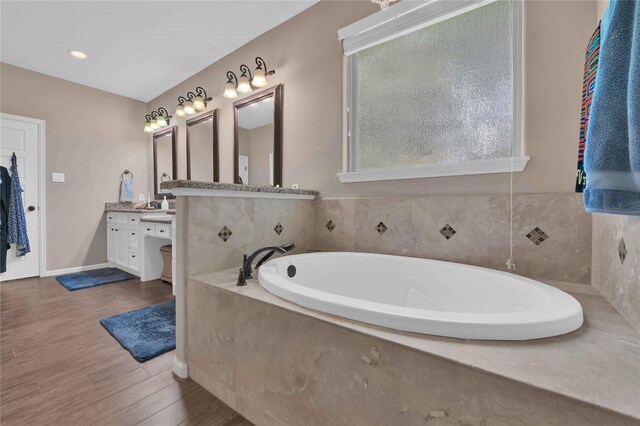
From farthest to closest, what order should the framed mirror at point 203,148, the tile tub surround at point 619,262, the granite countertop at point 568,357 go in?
the framed mirror at point 203,148, the tile tub surround at point 619,262, the granite countertop at point 568,357

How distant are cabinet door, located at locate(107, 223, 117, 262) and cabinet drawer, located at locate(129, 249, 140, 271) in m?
0.56

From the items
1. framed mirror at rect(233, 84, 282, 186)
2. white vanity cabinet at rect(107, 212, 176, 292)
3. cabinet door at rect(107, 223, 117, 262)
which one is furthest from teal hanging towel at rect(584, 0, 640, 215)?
cabinet door at rect(107, 223, 117, 262)

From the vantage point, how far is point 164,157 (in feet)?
12.3

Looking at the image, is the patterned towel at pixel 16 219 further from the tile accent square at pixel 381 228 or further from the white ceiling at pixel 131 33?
the tile accent square at pixel 381 228

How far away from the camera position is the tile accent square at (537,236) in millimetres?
1287

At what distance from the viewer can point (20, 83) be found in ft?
10.1

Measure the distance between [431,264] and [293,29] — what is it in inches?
87.4

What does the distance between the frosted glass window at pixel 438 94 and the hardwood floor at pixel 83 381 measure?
1.70 meters

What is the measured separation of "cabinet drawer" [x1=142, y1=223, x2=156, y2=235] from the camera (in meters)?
2.80

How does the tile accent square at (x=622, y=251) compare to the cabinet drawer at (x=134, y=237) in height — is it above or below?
above

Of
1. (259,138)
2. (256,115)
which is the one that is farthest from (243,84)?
(259,138)

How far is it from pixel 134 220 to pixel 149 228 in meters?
0.51

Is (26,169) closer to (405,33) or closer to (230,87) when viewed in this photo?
(230,87)

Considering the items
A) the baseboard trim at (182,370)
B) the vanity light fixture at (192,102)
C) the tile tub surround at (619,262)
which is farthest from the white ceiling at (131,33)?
the baseboard trim at (182,370)
